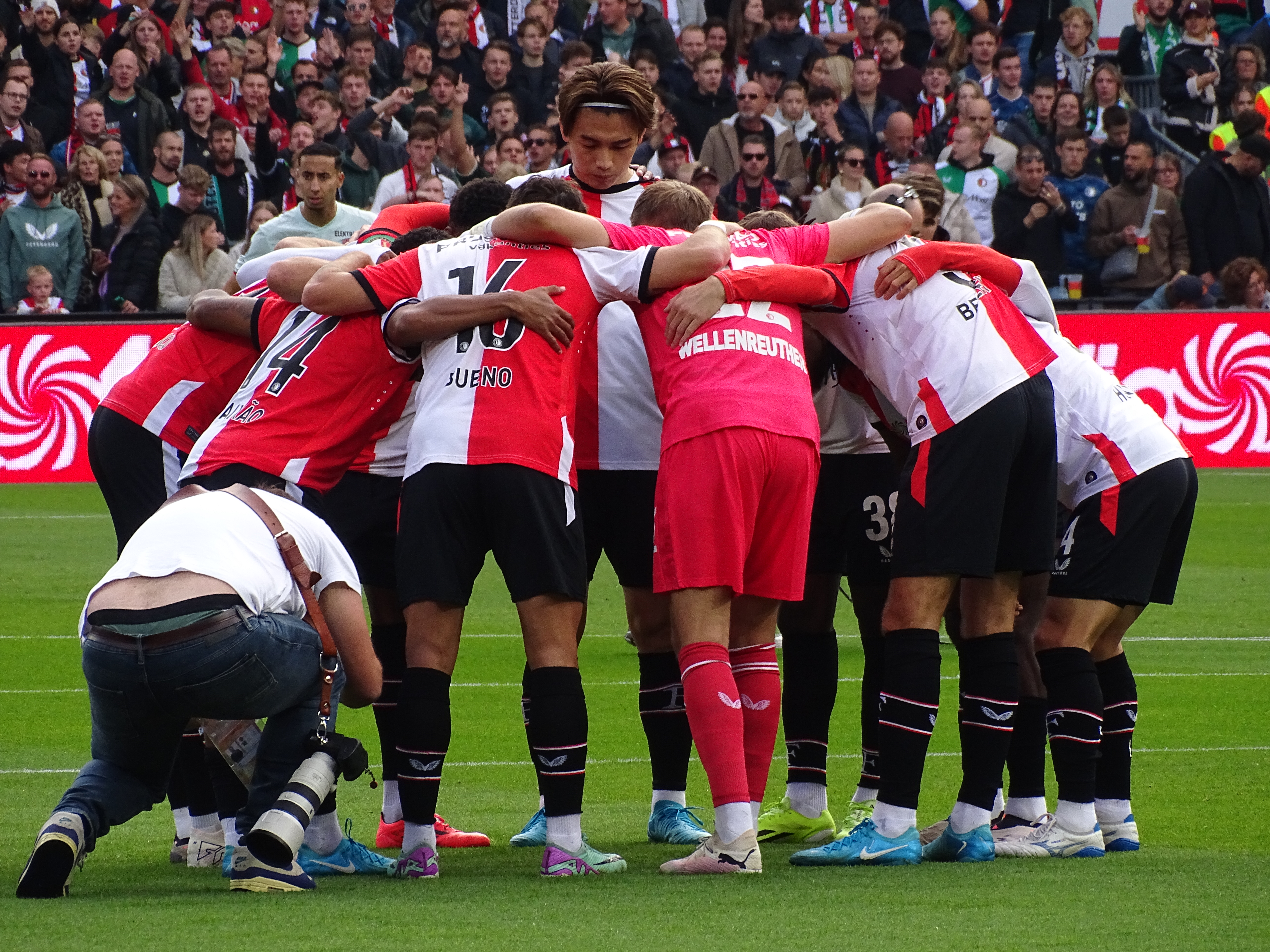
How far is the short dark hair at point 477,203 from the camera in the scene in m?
5.93

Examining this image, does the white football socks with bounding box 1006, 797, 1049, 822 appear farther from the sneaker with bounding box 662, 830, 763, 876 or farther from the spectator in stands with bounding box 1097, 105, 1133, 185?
the spectator in stands with bounding box 1097, 105, 1133, 185

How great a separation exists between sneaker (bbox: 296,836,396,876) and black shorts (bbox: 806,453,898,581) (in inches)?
72.8

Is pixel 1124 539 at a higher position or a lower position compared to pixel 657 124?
lower

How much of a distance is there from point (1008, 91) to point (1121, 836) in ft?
48.6

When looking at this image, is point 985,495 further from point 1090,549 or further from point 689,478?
point 689,478

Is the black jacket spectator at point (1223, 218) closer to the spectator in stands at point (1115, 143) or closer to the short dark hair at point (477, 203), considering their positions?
the spectator in stands at point (1115, 143)

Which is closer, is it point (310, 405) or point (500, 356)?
point (500, 356)

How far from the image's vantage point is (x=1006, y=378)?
5418 millimetres

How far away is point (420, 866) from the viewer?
512 centimetres

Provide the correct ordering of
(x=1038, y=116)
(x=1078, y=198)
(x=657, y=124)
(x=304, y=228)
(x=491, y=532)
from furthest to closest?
(x=1038, y=116) < (x=1078, y=198) < (x=657, y=124) < (x=304, y=228) < (x=491, y=532)

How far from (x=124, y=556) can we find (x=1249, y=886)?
3154 millimetres

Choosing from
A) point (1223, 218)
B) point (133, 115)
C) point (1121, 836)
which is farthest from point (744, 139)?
point (1121, 836)

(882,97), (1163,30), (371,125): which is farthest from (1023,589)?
(1163,30)

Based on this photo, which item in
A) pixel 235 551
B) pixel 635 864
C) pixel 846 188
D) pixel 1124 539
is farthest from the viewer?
pixel 846 188
